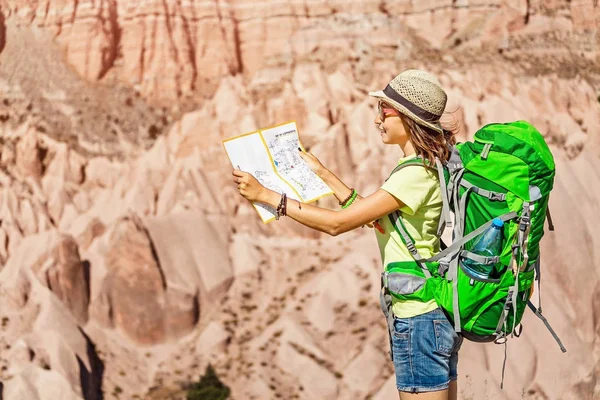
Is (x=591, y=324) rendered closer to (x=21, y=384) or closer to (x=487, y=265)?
(x=21, y=384)

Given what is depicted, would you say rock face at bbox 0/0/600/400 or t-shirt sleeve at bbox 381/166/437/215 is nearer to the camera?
t-shirt sleeve at bbox 381/166/437/215

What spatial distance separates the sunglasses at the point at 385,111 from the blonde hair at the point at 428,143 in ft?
0.09

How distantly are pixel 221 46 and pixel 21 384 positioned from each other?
7.78 m

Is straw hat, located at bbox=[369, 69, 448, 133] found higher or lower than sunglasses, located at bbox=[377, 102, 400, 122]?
higher

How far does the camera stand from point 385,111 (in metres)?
2.64

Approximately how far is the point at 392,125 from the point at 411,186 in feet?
0.85

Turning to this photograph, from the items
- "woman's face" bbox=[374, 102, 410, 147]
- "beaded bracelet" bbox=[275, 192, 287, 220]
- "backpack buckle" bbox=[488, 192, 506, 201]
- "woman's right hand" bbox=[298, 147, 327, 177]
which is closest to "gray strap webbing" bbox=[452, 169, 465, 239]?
"backpack buckle" bbox=[488, 192, 506, 201]

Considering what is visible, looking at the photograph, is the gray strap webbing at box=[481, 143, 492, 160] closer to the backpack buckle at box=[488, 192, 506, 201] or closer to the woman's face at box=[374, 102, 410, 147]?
the backpack buckle at box=[488, 192, 506, 201]

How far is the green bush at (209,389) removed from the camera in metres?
9.99

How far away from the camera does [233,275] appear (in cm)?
1217

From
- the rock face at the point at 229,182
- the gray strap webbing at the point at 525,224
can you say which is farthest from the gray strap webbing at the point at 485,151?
the rock face at the point at 229,182

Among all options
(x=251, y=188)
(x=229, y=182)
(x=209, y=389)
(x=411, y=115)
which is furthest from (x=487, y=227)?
(x=229, y=182)

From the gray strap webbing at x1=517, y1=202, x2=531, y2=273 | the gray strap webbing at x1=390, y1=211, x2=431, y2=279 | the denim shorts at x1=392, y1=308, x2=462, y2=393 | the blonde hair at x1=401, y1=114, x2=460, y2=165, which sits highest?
the blonde hair at x1=401, y1=114, x2=460, y2=165

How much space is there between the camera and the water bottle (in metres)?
2.42
